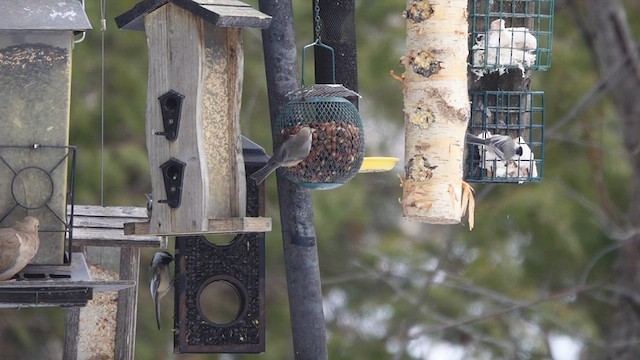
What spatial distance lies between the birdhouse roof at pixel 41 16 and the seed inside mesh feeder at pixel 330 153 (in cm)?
91

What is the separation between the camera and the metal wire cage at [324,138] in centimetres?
512

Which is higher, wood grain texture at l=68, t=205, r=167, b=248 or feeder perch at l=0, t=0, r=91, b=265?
feeder perch at l=0, t=0, r=91, b=265

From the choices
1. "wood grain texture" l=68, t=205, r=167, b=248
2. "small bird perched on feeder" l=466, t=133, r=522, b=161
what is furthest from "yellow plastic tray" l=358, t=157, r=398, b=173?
"wood grain texture" l=68, t=205, r=167, b=248

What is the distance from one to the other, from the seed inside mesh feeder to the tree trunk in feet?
14.9

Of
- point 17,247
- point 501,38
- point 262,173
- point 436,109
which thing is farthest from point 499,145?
point 17,247

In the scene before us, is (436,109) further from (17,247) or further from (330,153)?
(17,247)

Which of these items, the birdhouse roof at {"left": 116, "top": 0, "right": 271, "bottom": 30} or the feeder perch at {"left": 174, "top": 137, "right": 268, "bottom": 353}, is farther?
the feeder perch at {"left": 174, "top": 137, "right": 268, "bottom": 353}

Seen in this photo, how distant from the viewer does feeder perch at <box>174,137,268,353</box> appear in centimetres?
551

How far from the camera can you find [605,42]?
952 cm

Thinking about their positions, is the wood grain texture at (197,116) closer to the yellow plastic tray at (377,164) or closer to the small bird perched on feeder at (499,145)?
the yellow plastic tray at (377,164)

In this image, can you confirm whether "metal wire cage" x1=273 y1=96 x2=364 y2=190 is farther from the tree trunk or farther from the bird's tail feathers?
the tree trunk

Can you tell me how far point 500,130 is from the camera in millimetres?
6180

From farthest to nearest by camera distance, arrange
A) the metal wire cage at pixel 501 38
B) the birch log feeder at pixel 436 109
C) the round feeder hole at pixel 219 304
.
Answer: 1. the round feeder hole at pixel 219 304
2. the metal wire cage at pixel 501 38
3. the birch log feeder at pixel 436 109

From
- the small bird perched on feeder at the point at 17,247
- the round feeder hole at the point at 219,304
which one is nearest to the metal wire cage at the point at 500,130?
the small bird perched on feeder at the point at 17,247
